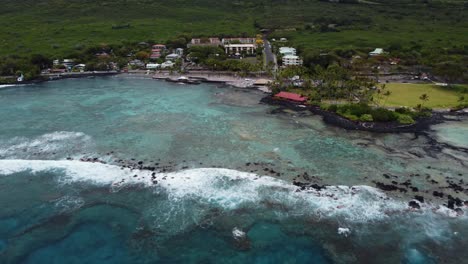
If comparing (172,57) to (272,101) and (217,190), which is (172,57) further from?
(217,190)

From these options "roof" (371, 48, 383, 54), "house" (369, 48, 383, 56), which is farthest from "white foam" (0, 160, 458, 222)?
"roof" (371, 48, 383, 54)

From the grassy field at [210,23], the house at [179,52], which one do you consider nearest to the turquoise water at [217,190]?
the house at [179,52]

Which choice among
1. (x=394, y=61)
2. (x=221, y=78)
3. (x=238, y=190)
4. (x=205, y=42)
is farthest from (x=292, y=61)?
(x=238, y=190)

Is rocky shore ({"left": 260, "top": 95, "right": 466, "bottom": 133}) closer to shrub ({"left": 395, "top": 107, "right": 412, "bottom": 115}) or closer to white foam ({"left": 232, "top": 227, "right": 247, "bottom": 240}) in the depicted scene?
shrub ({"left": 395, "top": 107, "right": 412, "bottom": 115})

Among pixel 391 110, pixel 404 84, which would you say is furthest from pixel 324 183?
pixel 404 84

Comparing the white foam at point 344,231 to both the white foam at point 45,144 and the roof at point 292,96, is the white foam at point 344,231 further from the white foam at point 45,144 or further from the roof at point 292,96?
the white foam at point 45,144
